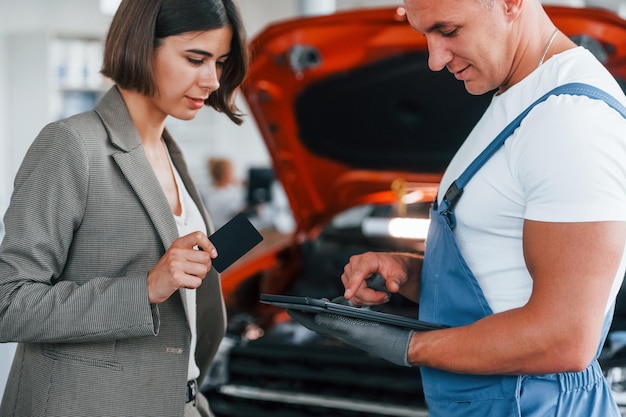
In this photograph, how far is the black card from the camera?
1.25 metres

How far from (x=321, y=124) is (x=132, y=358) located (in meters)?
1.53

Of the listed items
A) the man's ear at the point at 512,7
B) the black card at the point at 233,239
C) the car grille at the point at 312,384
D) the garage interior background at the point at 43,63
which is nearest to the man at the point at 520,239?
the man's ear at the point at 512,7

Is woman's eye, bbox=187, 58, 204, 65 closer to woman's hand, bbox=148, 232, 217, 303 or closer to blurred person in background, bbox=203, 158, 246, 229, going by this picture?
woman's hand, bbox=148, 232, 217, 303

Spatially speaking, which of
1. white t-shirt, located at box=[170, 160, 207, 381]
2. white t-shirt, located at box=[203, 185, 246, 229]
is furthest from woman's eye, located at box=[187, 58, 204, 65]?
white t-shirt, located at box=[203, 185, 246, 229]

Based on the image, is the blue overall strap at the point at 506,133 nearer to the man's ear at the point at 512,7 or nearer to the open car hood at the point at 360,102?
the man's ear at the point at 512,7

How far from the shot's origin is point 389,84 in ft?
7.97

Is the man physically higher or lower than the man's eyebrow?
lower

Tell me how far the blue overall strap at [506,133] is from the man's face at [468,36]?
108mm

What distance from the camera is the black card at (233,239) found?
1.25m

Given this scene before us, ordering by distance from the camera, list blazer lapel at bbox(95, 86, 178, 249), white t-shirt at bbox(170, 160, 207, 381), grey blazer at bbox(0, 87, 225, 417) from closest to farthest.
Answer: grey blazer at bbox(0, 87, 225, 417) → blazer lapel at bbox(95, 86, 178, 249) → white t-shirt at bbox(170, 160, 207, 381)

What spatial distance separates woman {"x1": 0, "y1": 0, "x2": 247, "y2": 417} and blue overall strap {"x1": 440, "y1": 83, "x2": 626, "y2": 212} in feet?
1.33

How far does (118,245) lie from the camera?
129 centimetres

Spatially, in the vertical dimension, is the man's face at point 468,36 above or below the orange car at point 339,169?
above

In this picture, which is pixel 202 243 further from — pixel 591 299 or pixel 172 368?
pixel 591 299
